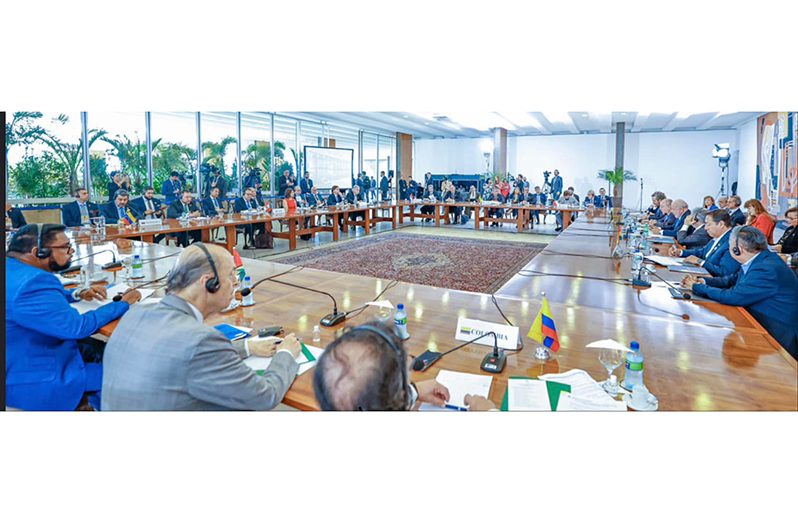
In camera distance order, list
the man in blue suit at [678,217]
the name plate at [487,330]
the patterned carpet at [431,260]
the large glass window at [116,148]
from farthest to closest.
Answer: the large glass window at [116,148] → the man in blue suit at [678,217] → the patterned carpet at [431,260] → the name plate at [487,330]

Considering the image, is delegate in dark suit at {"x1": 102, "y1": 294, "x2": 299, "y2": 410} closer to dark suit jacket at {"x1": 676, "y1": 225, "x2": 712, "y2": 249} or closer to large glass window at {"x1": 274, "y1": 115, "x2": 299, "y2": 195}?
dark suit jacket at {"x1": 676, "y1": 225, "x2": 712, "y2": 249}

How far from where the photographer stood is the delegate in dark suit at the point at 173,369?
1.25 m

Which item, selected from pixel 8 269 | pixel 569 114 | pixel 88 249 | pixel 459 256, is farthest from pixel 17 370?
pixel 569 114

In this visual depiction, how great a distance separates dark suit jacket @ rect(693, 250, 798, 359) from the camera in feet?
7.44

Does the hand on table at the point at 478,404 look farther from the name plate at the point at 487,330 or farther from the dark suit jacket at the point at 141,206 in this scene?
the dark suit jacket at the point at 141,206

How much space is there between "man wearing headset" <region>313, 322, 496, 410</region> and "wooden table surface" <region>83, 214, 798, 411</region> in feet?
1.22

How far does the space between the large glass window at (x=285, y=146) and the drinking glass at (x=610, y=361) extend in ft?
33.2

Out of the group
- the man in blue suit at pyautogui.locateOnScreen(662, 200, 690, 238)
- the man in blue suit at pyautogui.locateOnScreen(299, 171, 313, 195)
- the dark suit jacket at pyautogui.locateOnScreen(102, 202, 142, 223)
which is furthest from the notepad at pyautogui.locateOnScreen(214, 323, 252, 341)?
the man in blue suit at pyautogui.locateOnScreen(299, 171, 313, 195)

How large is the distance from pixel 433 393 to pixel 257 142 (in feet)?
33.4

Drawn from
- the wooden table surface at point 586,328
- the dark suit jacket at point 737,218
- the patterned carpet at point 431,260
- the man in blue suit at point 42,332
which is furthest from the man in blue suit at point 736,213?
the man in blue suit at point 42,332

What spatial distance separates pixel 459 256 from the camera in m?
7.09

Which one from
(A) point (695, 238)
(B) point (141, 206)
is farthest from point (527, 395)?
(B) point (141, 206)

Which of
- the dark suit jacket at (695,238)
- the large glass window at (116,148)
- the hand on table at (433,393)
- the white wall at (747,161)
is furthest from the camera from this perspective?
the white wall at (747,161)

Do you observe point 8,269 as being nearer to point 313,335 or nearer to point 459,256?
point 313,335
